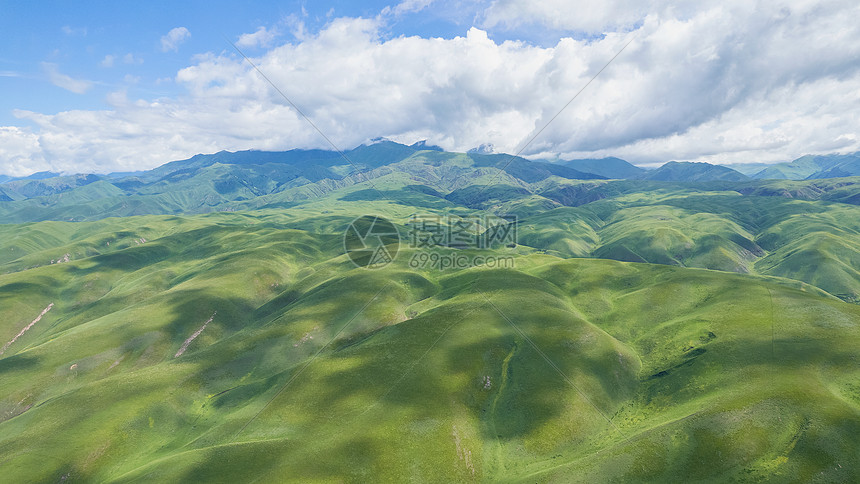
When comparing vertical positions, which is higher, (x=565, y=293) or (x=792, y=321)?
(x=792, y=321)

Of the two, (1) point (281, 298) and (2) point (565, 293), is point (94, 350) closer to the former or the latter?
(1) point (281, 298)

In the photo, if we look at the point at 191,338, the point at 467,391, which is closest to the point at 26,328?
the point at 191,338

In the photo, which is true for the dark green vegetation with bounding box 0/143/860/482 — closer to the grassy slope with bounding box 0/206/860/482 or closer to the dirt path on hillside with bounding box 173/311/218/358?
the grassy slope with bounding box 0/206/860/482

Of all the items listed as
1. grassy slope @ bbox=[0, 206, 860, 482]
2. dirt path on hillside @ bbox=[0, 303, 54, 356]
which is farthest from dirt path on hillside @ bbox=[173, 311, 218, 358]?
dirt path on hillside @ bbox=[0, 303, 54, 356]

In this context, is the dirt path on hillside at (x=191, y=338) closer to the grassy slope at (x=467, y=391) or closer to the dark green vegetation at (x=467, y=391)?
the dark green vegetation at (x=467, y=391)

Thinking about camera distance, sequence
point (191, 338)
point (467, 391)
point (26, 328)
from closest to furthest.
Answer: point (467, 391) → point (191, 338) → point (26, 328)

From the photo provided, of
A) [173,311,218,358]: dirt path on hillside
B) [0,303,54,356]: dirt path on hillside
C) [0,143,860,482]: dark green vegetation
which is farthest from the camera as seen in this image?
[0,303,54,356]: dirt path on hillside

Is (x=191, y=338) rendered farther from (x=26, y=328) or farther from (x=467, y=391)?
(x=467, y=391)

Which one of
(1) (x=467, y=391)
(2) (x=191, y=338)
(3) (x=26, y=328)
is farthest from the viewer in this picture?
(3) (x=26, y=328)

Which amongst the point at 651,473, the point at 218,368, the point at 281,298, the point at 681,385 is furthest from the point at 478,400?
the point at 281,298
